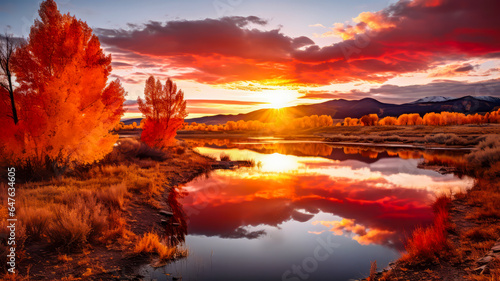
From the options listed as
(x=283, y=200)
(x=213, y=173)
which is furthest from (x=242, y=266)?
(x=213, y=173)

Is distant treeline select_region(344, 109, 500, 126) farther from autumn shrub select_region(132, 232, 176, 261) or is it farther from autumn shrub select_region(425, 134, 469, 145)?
autumn shrub select_region(132, 232, 176, 261)

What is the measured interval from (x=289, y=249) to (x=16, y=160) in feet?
46.6

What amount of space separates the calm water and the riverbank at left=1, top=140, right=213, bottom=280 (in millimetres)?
710

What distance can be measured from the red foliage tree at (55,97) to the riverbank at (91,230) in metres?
1.73

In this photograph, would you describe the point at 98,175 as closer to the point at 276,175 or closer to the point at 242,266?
the point at 242,266

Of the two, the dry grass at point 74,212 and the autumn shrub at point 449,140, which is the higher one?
the dry grass at point 74,212

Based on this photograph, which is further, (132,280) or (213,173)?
(213,173)

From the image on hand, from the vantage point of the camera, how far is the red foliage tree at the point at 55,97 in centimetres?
1255

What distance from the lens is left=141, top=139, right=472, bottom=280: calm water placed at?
8.09 meters

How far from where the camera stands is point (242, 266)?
8289 mm

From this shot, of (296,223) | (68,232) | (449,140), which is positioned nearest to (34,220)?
(68,232)

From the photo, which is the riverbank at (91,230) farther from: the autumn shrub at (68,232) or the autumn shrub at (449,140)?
the autumn shrub at (449,140)

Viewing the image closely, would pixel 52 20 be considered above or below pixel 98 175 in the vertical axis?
above

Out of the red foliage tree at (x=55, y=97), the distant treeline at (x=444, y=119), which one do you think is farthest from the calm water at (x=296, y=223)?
the distant treeline at (x=444, y=119)
